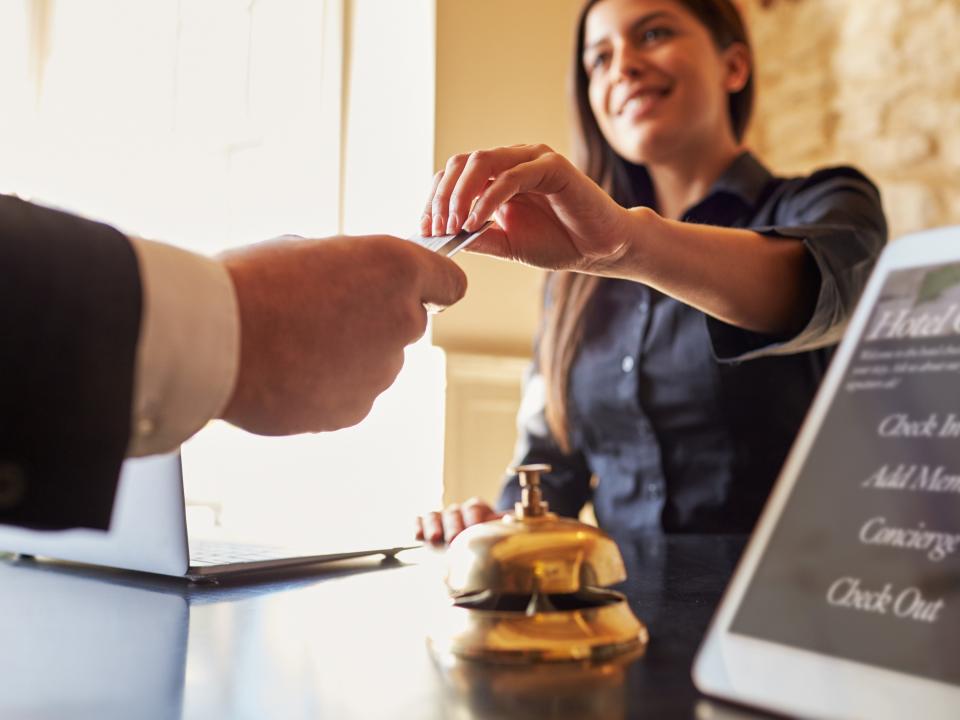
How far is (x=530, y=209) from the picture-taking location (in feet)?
2.90

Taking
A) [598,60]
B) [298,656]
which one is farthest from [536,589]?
[598,60]

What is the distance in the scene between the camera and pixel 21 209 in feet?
1.52

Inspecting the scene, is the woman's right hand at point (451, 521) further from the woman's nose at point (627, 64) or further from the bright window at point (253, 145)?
the bright window at point (253, 145)

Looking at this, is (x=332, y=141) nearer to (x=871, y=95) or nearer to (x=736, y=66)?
(x=736, y=66)

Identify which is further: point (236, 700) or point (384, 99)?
point (384, 99)

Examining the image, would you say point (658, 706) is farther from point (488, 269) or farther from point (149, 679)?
point (488, 269)

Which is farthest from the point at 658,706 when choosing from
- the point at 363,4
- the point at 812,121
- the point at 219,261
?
the point at 812,121

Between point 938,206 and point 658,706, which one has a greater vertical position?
point 938,206

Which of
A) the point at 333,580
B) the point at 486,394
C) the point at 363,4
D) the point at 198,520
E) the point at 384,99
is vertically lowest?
the point at 198,520

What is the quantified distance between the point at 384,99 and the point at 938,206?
1.54 m

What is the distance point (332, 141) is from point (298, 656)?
7.03 ft

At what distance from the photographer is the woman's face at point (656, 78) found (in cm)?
170

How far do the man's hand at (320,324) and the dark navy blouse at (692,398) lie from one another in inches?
39.9

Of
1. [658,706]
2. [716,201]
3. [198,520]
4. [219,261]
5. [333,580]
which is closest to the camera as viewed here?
[658,706]
